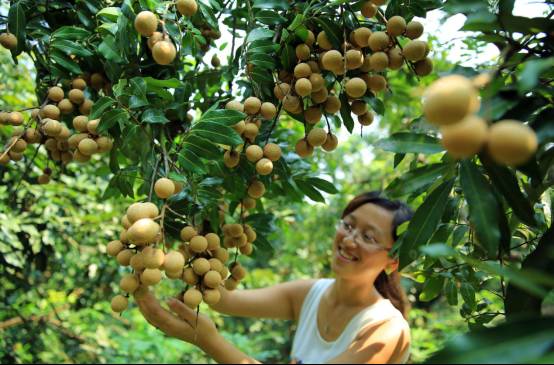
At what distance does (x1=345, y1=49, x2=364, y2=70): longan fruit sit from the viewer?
0.90 meters

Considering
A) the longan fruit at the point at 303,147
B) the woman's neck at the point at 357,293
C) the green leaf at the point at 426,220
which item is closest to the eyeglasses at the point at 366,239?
the woman's neck at the point at 357,293

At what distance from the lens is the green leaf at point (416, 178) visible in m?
0.67

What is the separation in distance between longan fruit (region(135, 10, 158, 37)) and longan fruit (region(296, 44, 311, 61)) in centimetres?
25

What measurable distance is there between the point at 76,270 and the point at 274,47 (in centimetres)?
204

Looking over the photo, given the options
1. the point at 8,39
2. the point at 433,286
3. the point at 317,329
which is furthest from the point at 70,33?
the point at 317,329

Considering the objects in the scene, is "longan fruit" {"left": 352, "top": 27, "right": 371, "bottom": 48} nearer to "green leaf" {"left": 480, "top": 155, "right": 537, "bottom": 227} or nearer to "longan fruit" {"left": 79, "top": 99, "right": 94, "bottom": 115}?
"green leaf" {"left": 480, "top": 155, "right": 537, "bottom": 227}

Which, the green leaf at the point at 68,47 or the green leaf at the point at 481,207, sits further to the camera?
the green leaf at the point at 68,47

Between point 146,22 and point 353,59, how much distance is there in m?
0.34

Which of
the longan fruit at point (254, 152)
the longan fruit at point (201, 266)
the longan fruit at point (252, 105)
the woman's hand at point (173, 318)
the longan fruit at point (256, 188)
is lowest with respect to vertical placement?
the woman's hand at point (173, 318)

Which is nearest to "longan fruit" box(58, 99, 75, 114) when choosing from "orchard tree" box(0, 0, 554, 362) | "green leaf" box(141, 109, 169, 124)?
"orchard tree" box(0, 0, 554, 362)

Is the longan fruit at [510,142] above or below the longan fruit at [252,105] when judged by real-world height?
above

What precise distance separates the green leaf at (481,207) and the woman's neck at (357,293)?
86 cm

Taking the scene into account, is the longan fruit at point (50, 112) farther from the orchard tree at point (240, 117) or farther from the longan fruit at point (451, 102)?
the longan fruit at point (451, 102)

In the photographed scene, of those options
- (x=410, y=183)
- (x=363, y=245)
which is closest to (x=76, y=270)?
(x=363, y=245)
